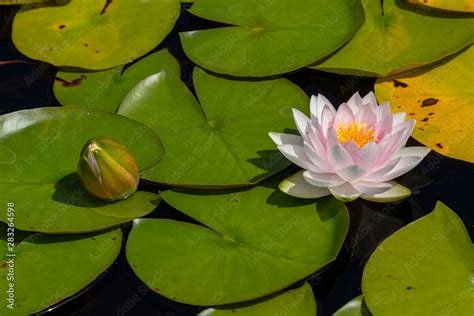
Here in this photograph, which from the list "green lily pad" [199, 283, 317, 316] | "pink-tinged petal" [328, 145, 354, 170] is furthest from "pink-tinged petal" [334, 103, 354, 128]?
"green lily pad" [199, 283, 317, 316]

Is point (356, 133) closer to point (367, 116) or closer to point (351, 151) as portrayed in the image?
point (367, 116)

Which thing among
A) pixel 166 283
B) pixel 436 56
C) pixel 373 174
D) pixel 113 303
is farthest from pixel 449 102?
pixel 113 303

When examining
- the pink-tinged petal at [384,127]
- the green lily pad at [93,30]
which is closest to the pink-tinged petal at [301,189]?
the pink-tinged petal at [384,127]

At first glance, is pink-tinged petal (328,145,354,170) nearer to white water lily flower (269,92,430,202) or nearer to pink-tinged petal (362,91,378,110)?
white water lily flower (269,92,430,202)

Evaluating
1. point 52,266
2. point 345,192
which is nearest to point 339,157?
point 345,192

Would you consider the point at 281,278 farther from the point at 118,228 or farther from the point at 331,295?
the point at 118,228
